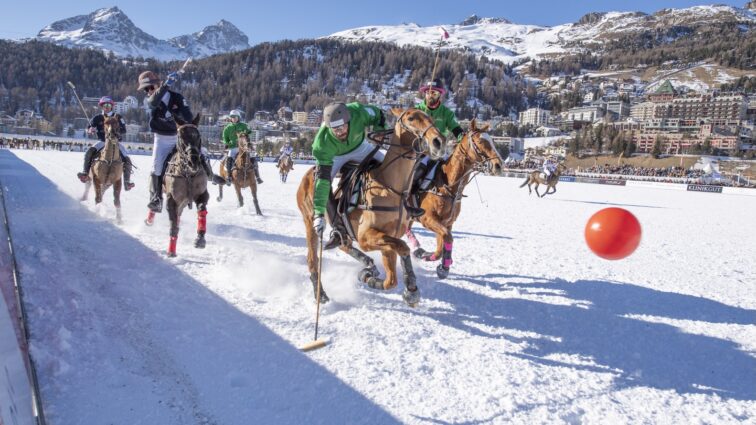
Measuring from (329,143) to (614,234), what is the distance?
3320mm

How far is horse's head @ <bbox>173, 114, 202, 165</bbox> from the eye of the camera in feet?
24.9

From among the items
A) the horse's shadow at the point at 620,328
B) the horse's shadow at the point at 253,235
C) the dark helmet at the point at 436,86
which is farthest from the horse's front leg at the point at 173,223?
the dark helmet at the point at 436,86

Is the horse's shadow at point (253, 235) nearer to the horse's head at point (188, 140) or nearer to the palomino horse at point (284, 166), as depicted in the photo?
the horse's head at point (188, 140)

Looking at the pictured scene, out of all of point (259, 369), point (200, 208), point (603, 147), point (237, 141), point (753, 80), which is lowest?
point (259, 369)

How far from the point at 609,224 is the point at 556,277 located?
261cm

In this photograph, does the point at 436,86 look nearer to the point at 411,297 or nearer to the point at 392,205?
the point at 392,205

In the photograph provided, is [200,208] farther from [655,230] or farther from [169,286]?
[655,230]

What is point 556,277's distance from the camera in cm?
756

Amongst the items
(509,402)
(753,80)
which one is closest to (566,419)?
(509,402)

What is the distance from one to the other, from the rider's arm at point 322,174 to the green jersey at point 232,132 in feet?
28.8

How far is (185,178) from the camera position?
792 cm

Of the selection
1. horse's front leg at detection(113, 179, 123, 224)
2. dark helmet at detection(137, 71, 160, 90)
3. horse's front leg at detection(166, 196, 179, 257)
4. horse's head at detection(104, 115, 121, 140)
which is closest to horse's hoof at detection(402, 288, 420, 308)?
horse's front leg at detection(166, 196, 179, 257)

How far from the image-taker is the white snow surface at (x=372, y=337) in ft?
11.8

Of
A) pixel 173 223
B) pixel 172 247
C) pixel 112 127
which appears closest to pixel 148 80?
pixel 173 223
